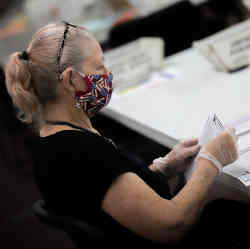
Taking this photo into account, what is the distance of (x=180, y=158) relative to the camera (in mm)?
1295

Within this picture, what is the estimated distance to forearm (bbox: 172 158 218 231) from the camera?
0.99m

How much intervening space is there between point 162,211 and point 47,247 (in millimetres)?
1518

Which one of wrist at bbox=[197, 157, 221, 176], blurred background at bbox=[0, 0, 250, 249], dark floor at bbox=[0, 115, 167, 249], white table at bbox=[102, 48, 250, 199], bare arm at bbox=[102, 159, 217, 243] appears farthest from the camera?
blurred background at bbox=[0, 0, 250, 249]

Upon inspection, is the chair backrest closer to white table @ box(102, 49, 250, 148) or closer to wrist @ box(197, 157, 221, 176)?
wrist @ box(197, 157, 221, 176)

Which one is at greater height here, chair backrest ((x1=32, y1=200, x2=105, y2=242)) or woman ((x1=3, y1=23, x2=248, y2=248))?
woman ((x1=3, y1=23, x2=248, y2=248))

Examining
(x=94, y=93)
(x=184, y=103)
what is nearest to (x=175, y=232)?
(x=94, y=93)

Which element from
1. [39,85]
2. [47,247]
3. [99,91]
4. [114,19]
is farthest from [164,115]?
[114,19]

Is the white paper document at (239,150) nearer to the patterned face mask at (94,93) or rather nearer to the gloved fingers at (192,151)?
the gloved fingers at (192,151)

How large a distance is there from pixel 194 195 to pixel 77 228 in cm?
31

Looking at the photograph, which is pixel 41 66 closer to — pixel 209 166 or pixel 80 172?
pixel 80 172

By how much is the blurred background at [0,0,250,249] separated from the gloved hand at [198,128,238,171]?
66 cm

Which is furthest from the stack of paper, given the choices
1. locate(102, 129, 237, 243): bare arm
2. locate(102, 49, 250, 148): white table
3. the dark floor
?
→ locate(102, 129, 237, 243): bare arm

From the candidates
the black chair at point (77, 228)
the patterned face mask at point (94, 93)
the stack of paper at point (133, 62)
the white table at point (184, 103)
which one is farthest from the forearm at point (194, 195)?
the stack of paper at point (133, 62)

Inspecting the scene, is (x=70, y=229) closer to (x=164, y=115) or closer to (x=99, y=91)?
(x=99, y=91)
